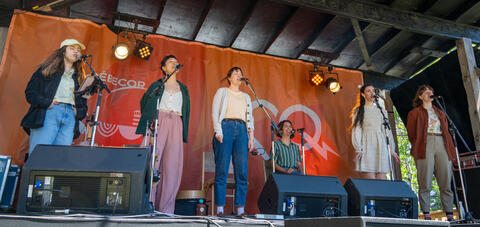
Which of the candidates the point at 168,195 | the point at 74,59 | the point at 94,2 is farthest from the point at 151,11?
the point at 168,195

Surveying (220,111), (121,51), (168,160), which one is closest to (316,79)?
(220,111)

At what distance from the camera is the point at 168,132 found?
13.7 ft

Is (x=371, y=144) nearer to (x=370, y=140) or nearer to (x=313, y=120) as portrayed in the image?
(x=370, y=140)

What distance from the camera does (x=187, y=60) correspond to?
5926mm

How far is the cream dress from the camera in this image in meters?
5.08

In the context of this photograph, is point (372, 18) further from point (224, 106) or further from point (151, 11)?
point (151, 11)

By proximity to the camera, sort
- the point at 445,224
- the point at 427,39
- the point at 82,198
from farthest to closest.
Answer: the point at 427,39 → the point at 82,198 → the point at 445,224

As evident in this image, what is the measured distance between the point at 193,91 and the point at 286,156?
1723 millimetres

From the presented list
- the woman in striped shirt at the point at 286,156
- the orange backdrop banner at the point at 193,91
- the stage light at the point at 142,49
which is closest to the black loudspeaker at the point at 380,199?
the woman in striped shirt at the point at 286,156

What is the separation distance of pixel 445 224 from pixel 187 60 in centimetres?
455

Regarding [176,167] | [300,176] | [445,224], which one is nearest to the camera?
[445,224]

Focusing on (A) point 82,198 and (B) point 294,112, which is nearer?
(A) point 82,198

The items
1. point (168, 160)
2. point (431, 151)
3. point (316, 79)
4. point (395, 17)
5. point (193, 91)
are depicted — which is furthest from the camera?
point (316, 79)

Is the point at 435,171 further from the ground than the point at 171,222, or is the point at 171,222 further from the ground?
the point at 435,171
